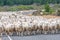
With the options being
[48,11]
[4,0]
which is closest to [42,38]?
[48,11]

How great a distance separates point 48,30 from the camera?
21312 millimetres

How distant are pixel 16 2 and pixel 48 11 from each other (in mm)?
23156

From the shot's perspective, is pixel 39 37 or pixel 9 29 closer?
pixel 39 37

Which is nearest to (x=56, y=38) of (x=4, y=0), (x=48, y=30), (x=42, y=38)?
(x=42, y=38)

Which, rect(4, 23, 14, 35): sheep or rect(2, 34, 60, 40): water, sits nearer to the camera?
rect(2, 34, 60, 40): water

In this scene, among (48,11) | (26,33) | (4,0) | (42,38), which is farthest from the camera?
(4,0)

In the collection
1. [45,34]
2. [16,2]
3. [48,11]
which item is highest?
[45,34]

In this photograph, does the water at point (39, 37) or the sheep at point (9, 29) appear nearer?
the water at point (39, 37)

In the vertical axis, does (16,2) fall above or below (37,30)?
below

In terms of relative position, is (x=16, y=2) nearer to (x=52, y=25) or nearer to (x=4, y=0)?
(x=4, y=0)

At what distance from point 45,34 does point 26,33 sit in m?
1.29

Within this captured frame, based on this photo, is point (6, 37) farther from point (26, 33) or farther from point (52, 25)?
point (52, 25)

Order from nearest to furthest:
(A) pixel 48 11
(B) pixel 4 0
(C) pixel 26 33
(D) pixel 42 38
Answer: (D) pixel 42 38 < (C) pixel 26 33 < (A) pixel 48 11 < (B) pixel 4 0

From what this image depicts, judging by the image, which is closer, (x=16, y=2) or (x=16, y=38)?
(x=16, y=38)
